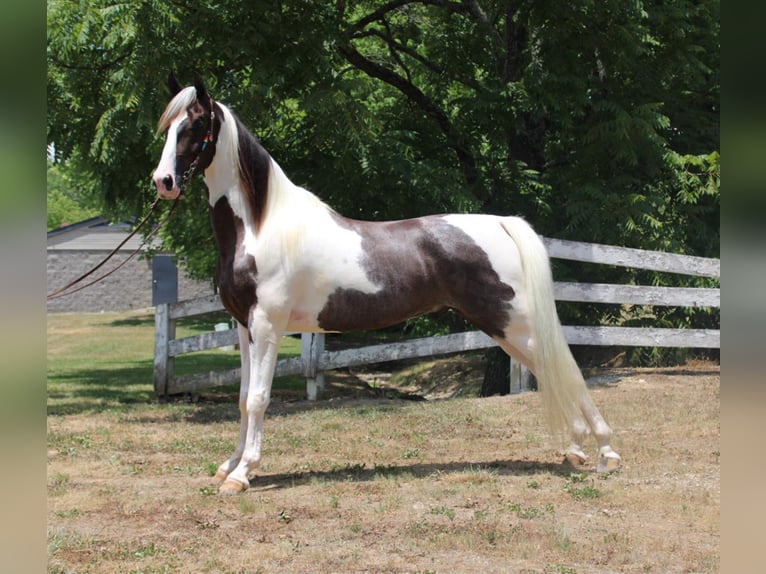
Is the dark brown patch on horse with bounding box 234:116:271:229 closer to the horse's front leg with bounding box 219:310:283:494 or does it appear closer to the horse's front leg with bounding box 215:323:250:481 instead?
the horse's front leg with bounding box 219:310:283:494

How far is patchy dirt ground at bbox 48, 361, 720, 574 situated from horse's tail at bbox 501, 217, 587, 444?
0.42 meters

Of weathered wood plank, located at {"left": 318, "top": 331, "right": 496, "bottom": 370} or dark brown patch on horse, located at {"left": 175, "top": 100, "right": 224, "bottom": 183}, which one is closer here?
dark brown patch on horse, located at {"left": 175, "top": 100, "right": 224, "bottom": 183}

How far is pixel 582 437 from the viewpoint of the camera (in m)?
5.47

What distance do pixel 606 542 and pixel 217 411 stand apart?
17.6ft

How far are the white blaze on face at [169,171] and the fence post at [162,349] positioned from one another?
15.1 ft

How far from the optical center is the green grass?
10125 millimetres

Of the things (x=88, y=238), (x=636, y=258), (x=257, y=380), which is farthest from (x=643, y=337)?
(x=88, y=238)

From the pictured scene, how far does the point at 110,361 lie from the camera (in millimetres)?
16094

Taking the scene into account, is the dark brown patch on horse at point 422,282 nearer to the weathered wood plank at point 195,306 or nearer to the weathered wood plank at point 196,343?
the weathered wood plank at point 195,306

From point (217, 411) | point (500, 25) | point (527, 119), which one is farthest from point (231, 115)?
point (500, 25)

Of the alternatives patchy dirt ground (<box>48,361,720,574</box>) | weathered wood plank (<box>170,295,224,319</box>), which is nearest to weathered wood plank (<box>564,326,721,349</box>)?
patchy dirt ground (<box>48,361,720,574</box>)

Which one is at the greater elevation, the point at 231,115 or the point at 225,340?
the point at 231,115

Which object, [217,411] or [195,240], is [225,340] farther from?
[195,240]
